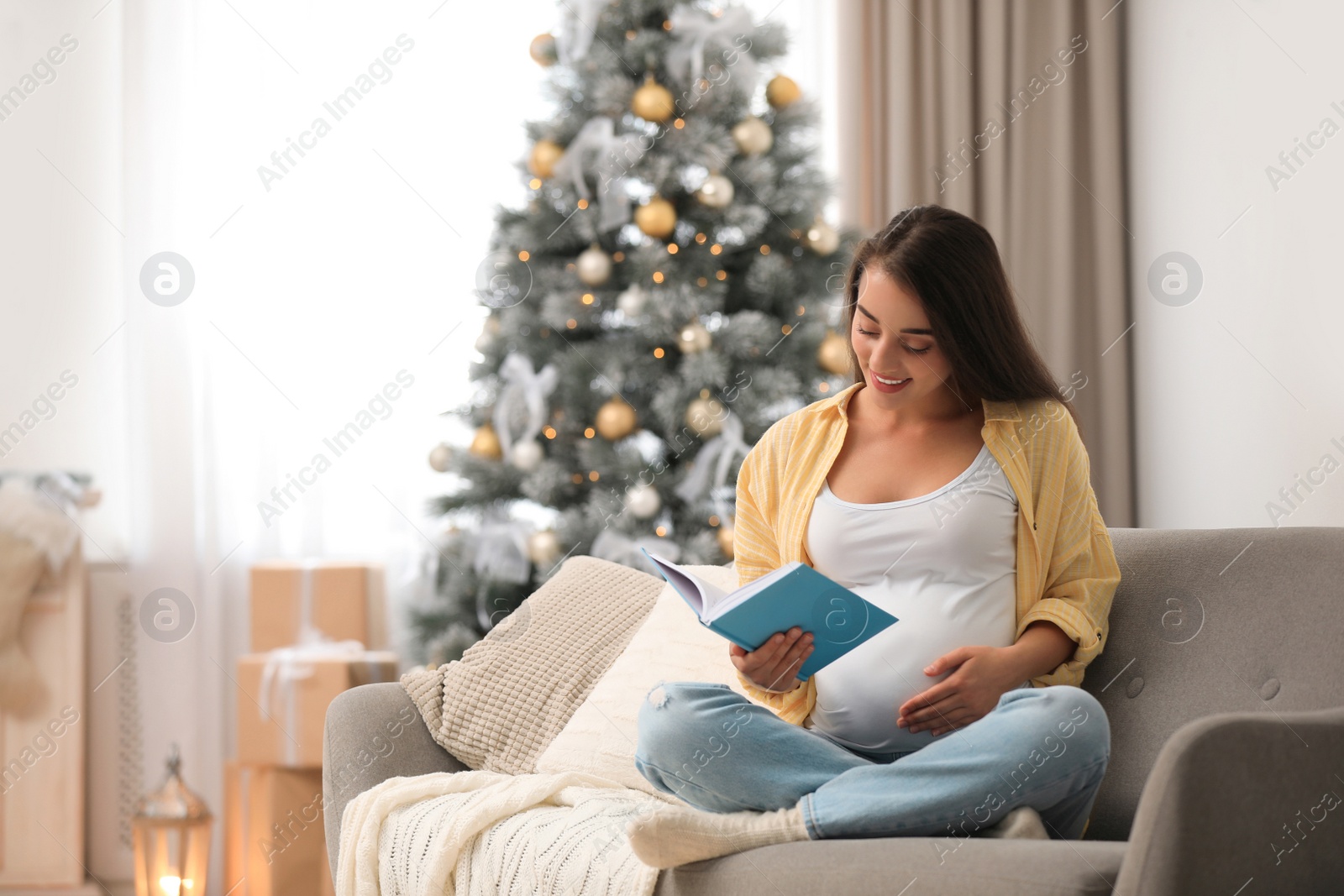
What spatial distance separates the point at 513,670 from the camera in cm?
180

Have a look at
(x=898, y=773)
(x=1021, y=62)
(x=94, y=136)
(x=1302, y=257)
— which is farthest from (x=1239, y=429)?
(x=94, y=136)

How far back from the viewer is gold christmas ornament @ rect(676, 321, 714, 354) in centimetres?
254

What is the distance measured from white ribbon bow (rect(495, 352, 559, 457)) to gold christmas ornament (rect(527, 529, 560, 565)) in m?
0.20

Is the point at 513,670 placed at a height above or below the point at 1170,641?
below

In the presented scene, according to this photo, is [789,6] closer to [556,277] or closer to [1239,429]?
[556,277]

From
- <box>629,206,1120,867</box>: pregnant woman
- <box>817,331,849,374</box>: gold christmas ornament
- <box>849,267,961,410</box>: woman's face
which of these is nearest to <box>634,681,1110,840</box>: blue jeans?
<box>629,206,1120,867</box>: pregnant woman

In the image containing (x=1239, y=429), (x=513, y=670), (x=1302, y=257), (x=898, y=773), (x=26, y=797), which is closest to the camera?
(x=898, y=773)

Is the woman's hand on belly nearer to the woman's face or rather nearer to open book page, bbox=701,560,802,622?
open book page, bbox=701,560,802,622

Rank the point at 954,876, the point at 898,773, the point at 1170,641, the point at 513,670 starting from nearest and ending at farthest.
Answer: the point at 954,876
the point at 898,773
the point at 1170,641
the point at 513,670

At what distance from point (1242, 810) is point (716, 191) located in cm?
185

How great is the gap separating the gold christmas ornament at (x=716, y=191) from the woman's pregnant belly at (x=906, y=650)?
1351 millimetres

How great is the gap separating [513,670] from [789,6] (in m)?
2.23

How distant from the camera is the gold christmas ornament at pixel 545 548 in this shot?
2568mm

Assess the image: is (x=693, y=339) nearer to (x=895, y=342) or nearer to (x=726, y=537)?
(x=726, y=537)
